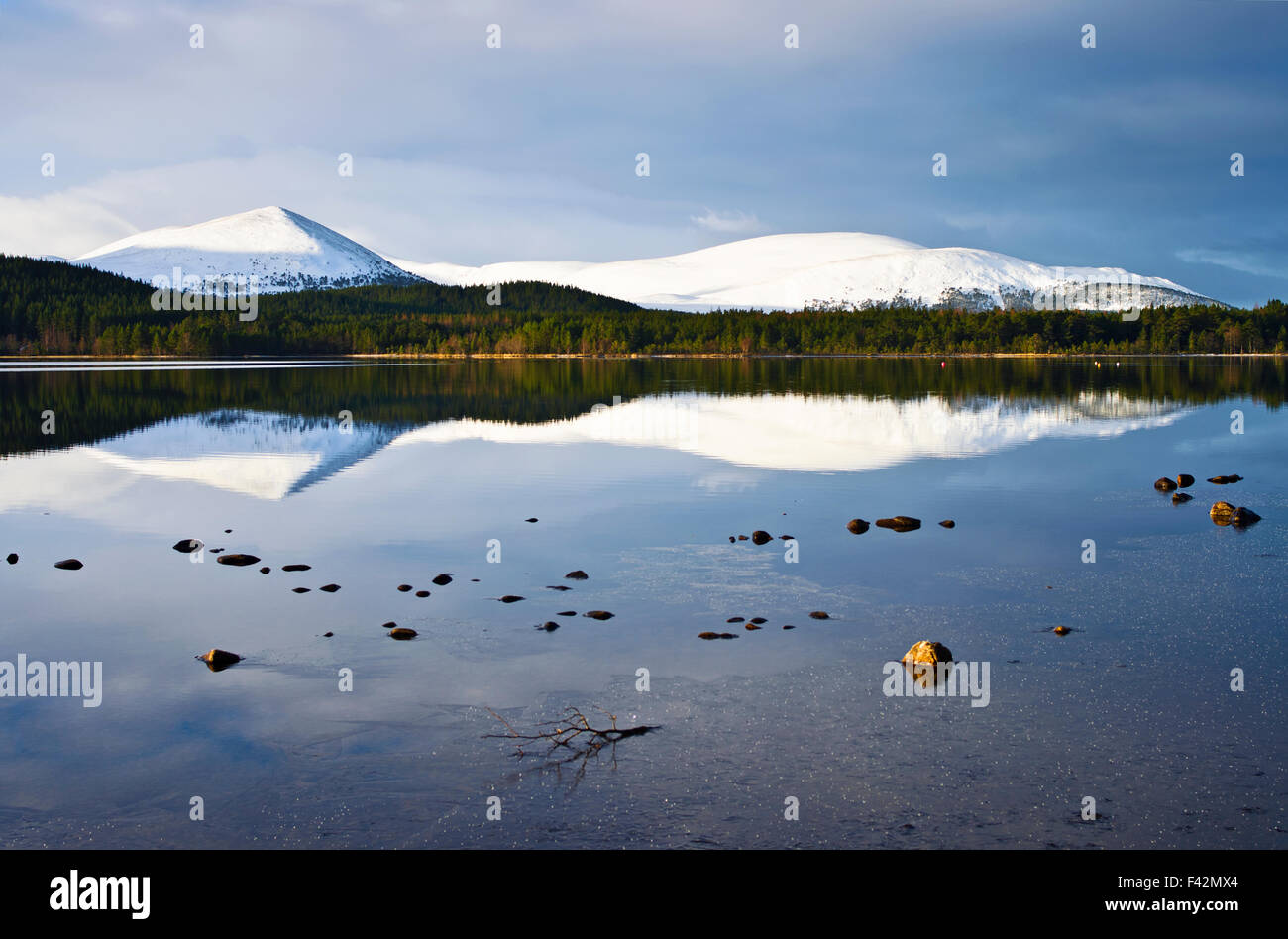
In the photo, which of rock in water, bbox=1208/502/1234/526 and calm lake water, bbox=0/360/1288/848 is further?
rock in water, bbox=1208/502/1234/526

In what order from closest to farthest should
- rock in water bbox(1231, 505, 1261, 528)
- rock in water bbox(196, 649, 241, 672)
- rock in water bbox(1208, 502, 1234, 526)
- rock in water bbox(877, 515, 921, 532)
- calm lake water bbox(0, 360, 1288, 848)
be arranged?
calm lake water bbox(0, 360, 1288, 848) → rock in water bbox(196, 649, 241, 672) → rock in water bbox(877, 515, 921, 532) → rock in water bbox(1231, 505, 1261, 528) → rock in water bbox(1208, 502, 1234, 526)

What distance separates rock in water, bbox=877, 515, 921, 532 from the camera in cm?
2858

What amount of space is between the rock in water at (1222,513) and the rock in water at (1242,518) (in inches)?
4.9

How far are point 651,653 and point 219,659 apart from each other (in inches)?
278

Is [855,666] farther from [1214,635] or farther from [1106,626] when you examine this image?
[1214,635]

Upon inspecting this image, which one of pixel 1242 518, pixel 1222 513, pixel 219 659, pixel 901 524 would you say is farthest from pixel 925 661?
pixel 1222 513

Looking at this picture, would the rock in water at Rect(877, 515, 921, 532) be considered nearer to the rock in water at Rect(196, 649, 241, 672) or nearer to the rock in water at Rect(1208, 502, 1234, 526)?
the rock in water at Rect(1208, 502, 1234, 526)

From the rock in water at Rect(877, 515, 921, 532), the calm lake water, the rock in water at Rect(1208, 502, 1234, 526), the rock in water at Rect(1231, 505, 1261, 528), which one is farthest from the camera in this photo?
the rock in water at Rect(1208, 502, 1234, 526)

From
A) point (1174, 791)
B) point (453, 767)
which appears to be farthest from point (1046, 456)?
point (453, 767)

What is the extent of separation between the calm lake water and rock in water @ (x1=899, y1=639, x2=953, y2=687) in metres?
0.57

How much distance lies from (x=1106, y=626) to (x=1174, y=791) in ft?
23.3

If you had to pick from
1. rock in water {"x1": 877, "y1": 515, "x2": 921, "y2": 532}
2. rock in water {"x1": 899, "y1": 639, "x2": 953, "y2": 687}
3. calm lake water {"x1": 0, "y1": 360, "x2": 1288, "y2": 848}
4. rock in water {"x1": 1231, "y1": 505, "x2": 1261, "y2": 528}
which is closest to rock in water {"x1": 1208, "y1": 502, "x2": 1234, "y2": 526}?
rock in water {"x1": 1231, "y1": 505, "x2": 1261, "y2": 528}

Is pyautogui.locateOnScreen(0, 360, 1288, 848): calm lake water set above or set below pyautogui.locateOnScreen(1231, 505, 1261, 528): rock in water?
below

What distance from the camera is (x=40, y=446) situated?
50.2m
